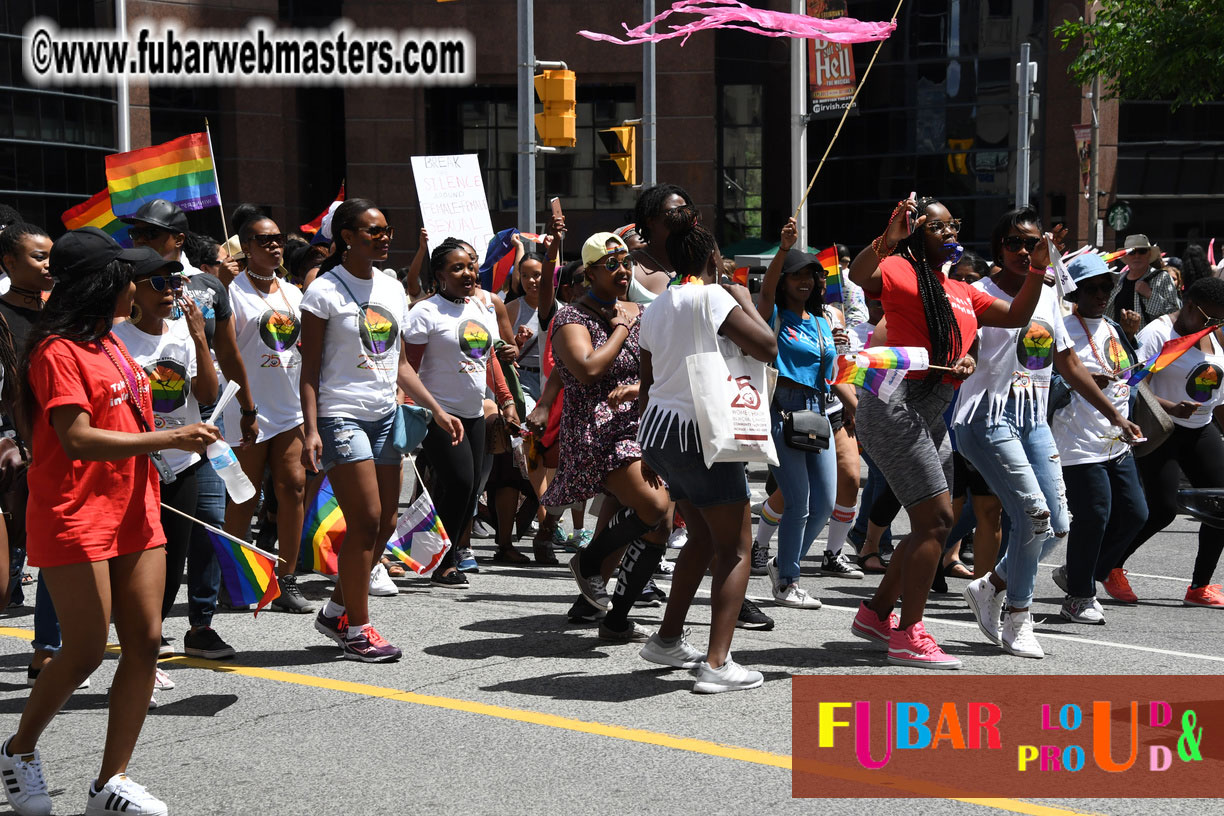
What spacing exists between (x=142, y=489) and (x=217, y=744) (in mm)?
1198

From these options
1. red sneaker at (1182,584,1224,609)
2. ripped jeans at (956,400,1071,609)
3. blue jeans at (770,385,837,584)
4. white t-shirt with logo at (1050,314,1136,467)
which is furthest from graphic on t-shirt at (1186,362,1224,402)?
blue jeans at (770,385,837,584)

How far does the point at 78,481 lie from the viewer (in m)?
4.37

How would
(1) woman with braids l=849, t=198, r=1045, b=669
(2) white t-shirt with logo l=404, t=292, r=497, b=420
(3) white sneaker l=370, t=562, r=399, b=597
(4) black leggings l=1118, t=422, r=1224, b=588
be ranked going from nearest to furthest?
(1) woman with braids l=849, t=198, r=1045, b=669, (3) white sneaker l=370, t=562, r=399, b=597, (4) black leggings l=1118, t=422, r=1224, b=588, (2) white t-shirt with logo l=404, t=292, r=497, b=420

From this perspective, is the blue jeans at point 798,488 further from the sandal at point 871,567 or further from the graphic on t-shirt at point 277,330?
the graphic on t-shirt at point 277,330

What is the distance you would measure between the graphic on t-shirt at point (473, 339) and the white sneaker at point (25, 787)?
4509 millimetres

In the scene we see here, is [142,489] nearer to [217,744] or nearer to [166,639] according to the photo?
[217,744]

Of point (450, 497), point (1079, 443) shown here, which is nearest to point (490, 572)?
point (450, 497)

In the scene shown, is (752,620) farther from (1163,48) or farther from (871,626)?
(1163,48)

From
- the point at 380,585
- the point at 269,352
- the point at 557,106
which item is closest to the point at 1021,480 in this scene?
the point at 380,585

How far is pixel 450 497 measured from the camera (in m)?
8.53

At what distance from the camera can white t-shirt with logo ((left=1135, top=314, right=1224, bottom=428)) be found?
8445 mm

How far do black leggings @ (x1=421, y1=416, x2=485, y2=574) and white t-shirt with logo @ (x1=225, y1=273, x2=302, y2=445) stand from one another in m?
0.89

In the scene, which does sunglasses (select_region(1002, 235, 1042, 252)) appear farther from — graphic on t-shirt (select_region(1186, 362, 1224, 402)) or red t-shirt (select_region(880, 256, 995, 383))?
graphic on t-shirt (select_region(1186, 362, 1224, 402))

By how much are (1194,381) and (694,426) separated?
405 centimetres
